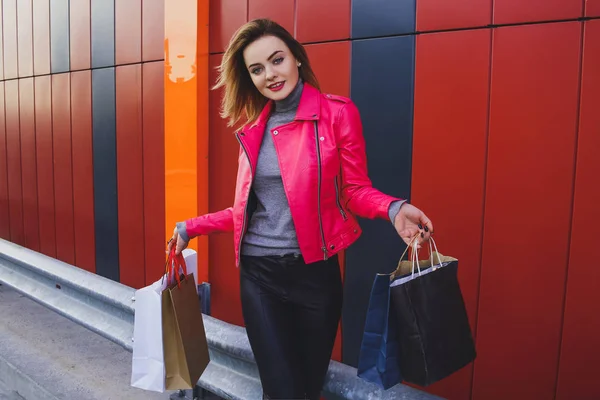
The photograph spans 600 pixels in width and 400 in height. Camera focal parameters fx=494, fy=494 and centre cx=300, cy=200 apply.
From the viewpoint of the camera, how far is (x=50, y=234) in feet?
14.9

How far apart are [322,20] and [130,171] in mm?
1932

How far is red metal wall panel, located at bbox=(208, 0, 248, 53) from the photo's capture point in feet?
9.59

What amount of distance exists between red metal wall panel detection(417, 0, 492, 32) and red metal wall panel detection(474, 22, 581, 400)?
0.39ft

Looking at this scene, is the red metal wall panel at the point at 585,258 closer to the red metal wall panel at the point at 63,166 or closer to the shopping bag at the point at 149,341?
the shopping bag at the point at 149,341

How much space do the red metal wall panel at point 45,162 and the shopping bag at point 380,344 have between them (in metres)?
3.77

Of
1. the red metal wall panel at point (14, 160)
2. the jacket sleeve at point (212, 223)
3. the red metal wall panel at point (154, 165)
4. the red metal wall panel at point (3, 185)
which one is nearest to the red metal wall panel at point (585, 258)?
the jacket sleeve at point (212, 223)

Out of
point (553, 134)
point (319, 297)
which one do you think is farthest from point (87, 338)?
point (553, 134)

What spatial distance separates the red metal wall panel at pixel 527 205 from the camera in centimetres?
188

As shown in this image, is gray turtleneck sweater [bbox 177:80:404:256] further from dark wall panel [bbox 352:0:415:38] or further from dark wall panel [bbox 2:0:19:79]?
dark wall panel [bbox 2:0:19:79]

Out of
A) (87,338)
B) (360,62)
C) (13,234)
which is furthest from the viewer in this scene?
(13,234)

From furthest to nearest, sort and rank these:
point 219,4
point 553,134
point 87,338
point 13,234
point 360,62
Result: 1. point 13,234
2. point 87,338
3. point 219,4
4. point 360,62
5. point 553,134

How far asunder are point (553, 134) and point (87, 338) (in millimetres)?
3269

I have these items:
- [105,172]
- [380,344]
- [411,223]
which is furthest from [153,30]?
[380,344]

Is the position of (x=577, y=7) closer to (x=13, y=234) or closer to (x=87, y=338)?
(x=87, y=338)
